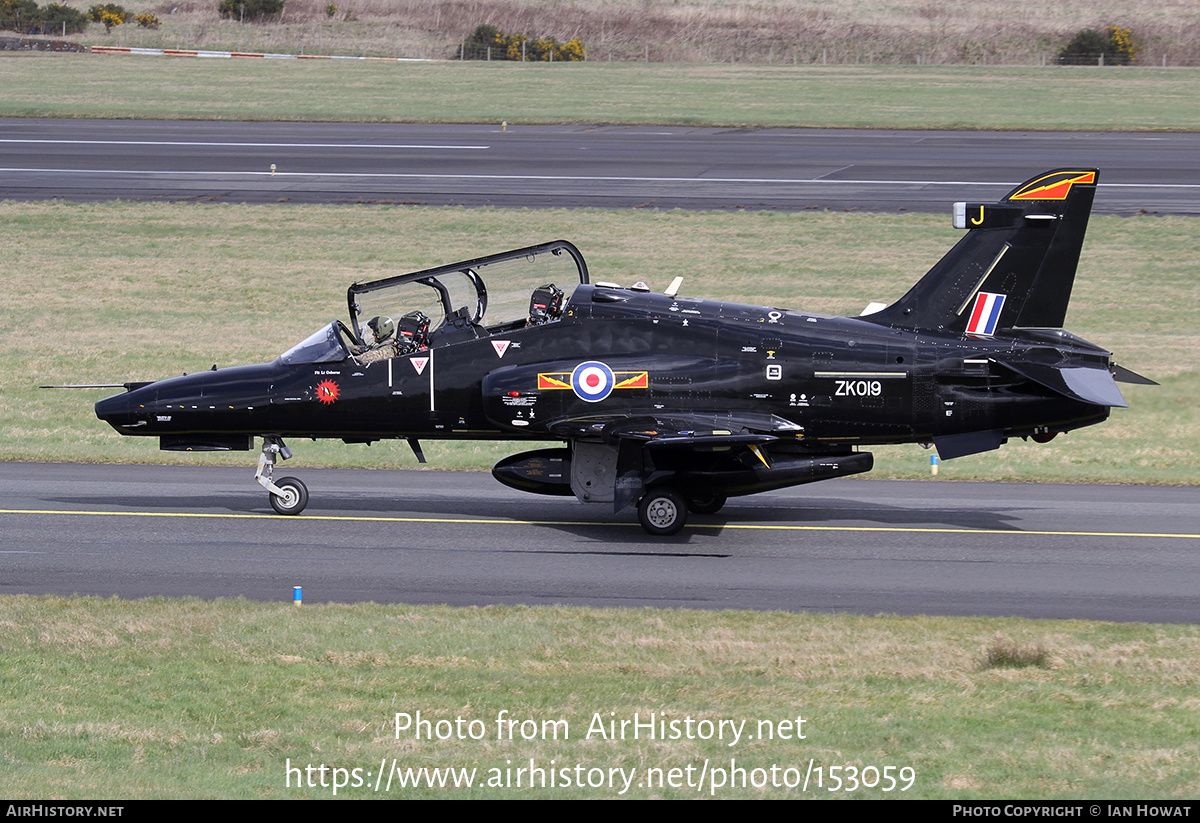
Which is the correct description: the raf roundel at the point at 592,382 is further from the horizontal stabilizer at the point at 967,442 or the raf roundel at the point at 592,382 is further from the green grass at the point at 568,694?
the horizontal stabilizer at the point at 967,442

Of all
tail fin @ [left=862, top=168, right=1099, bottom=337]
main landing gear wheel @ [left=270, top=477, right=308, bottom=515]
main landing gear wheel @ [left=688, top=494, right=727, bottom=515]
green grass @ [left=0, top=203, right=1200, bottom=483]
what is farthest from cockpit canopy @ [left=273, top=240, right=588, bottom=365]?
green grass @ [left=0, top=203, right=1200, bottom=483]

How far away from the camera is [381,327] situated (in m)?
17.9

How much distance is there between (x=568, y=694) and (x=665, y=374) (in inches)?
263

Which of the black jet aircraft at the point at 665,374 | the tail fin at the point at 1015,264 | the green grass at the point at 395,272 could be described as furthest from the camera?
the green grass at the point at 395,272

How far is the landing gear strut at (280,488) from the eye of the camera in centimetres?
1830

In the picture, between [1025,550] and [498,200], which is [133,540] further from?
[498,200]

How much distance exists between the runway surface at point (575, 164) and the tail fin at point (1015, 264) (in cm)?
2186

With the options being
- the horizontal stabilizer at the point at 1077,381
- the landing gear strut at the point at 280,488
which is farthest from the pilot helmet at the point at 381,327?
the horizontal stabilizer at the point at 1077,381

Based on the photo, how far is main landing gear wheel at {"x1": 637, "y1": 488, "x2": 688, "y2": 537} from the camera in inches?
687

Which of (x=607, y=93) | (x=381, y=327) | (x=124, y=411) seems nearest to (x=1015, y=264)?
(x=381, y=327)

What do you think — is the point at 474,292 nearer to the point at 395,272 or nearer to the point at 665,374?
the point at 665,374

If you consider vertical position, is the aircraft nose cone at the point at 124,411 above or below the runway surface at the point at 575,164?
below
